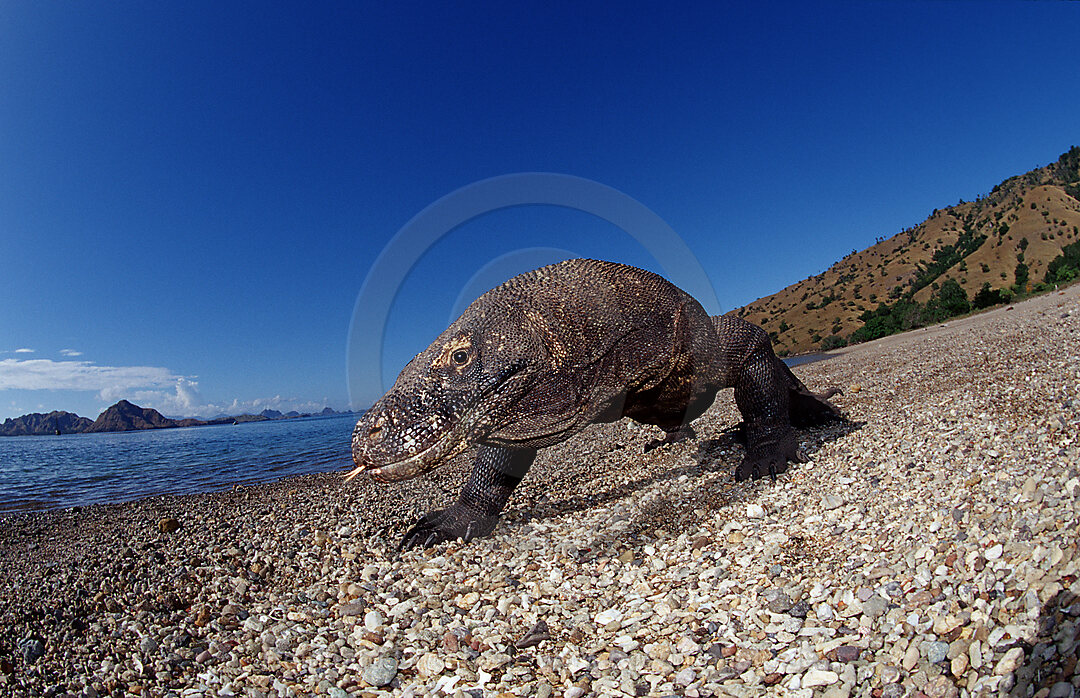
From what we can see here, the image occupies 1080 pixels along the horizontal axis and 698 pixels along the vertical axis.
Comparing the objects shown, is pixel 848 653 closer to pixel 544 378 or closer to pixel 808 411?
pixel 544 378

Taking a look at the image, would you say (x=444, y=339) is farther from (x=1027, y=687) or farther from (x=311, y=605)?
(x=1027, y=687)

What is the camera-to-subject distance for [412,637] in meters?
3.89

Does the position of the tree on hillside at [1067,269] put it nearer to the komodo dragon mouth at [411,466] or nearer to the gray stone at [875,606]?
the gray stone at [875,606]

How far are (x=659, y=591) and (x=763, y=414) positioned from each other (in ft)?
9.72

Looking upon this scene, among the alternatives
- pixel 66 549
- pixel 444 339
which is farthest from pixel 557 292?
pixel 66 549

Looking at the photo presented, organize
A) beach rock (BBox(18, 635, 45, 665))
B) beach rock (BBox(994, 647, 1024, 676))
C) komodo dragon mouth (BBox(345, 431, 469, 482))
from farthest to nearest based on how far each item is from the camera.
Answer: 1. komodo dragon mouth (BBox(345, 431, 469, 482))
2. beach rock (BBox(18, 635, 45, 665))
3. beach rock (BBox(994, 647, 1024, 676))

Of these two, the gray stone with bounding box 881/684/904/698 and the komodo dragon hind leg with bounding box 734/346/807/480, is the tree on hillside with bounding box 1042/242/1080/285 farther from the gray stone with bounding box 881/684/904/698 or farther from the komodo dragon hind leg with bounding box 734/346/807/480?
the gray stone with bounding box 881/684/904/698

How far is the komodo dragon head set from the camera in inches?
161

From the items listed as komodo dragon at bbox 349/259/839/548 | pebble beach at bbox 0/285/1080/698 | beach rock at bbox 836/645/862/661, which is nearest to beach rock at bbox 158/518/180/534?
pebble beach at bbox 0/285/1080/698

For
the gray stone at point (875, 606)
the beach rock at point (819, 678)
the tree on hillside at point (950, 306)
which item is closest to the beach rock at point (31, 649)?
the beach rock at point (819, 678)

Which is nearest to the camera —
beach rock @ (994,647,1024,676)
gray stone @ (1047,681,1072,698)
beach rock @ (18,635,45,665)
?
gray stone @ (1047,681,1072,698)

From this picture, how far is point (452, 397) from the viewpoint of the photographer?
422cm

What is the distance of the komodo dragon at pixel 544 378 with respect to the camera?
4176mm

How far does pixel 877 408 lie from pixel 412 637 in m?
7.75
